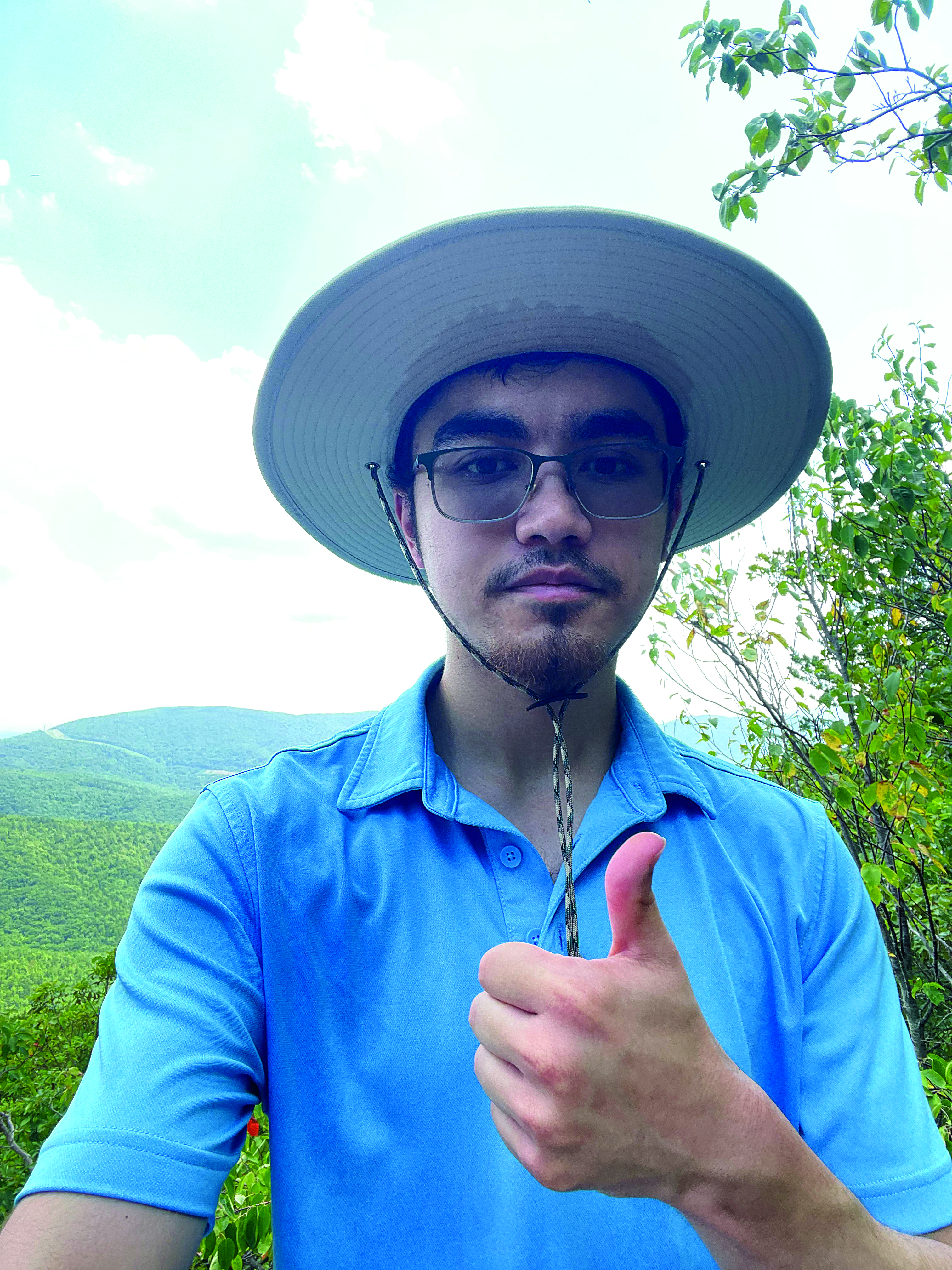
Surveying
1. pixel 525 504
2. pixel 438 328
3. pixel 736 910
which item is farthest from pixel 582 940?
pixel 438 328

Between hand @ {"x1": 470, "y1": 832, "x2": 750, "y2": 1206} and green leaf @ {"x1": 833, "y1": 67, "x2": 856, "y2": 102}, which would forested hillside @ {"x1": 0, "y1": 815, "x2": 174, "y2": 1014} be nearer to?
hand @ {"x1": 470, "y1": 832, "x2": 750, "y2": 1206}

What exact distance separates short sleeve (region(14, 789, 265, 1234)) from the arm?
0.02 meters

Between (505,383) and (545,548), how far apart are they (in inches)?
16.6

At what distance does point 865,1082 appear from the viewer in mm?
1262

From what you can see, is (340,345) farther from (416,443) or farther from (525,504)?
(525,504)

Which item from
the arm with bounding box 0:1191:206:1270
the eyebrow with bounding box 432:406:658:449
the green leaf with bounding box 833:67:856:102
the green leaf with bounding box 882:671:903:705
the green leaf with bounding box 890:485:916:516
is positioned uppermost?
the green leaf with bounding box 833:67:856:102

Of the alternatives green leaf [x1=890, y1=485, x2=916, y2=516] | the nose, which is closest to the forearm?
the nose

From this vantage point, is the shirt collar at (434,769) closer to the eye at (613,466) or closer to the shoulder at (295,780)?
the shoulder at (295,780)

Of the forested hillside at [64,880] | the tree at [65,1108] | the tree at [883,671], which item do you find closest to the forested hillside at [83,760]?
the forested hillside at [64,880]

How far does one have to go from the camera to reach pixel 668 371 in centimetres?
180

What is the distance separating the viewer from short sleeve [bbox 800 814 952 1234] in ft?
3.85

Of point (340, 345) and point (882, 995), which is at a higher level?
point (340, 345)

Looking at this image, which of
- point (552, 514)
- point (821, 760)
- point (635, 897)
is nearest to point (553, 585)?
point (552, 514)

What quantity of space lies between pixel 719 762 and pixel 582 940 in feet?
2.21
